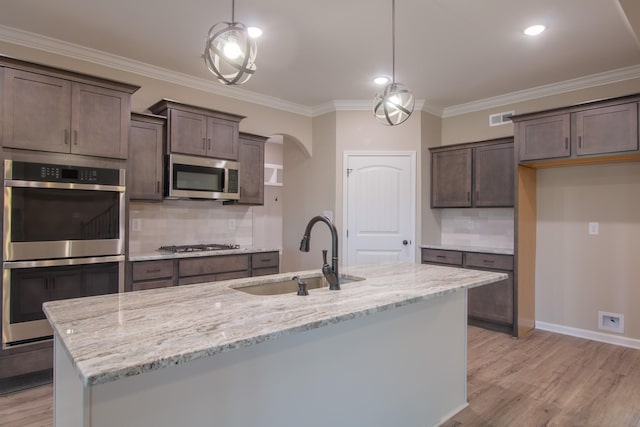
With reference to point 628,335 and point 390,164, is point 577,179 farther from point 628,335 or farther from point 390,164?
point 390,164

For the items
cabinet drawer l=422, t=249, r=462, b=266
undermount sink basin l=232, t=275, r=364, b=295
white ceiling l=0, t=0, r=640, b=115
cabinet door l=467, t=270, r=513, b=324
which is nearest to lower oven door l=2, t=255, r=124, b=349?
undermount sink basin l=232, t=275, r=364, b=295

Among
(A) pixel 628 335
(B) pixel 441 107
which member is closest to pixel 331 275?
(A) pixel 628 335

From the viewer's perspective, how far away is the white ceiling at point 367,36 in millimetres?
2635

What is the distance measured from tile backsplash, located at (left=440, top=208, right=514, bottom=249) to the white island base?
2.33 metres

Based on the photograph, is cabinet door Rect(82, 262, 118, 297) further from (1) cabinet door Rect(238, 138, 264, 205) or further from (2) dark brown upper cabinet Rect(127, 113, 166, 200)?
(1) cabinet door Rect(238, 138, 264, 205)

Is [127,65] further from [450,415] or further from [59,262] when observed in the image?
[450,415]

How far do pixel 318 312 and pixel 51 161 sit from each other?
2452 mm

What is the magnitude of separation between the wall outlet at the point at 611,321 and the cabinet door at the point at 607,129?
1625 mm

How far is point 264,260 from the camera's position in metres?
4.00

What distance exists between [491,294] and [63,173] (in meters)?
4.14

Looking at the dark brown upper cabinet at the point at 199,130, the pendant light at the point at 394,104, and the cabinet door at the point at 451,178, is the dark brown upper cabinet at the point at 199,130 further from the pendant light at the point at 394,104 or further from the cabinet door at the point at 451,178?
the cabinet door at the point at 451,178

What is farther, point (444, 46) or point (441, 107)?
point (441, 107)

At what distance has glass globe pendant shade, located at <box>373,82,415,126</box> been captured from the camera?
2.38m

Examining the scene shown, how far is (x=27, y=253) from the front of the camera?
Answer: 2.61 meters
